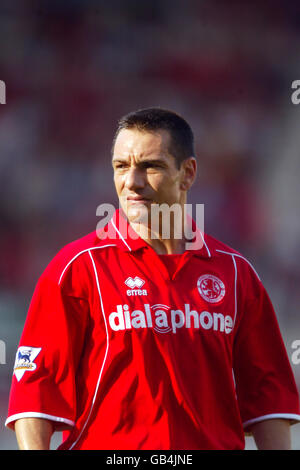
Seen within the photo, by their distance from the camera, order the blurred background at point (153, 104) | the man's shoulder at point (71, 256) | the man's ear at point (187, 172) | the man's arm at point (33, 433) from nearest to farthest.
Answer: the man's arm at point (33, 433), the man's shoulder at point (71, 256), the man's ear at point (187, 172), the blurred background at point (153, 104)

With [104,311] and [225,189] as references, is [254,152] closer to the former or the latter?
[225,189]

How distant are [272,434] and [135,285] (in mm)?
571

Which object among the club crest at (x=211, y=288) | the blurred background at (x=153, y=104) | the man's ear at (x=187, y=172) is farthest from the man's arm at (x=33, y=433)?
the blurred background at (x=153, y=104)

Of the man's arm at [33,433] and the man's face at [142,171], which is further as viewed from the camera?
the man's face at [142,171]

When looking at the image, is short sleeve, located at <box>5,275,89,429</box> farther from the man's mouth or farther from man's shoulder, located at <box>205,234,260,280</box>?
man's shoulder, located at <box>205,234,260,280</box>

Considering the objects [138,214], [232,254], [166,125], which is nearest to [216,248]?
[232,254]

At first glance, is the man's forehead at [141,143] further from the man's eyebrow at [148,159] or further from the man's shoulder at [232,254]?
the man's shoulder at [232,254]

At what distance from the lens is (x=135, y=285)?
1.87m

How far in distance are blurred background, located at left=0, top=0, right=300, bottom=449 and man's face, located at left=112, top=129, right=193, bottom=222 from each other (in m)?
3.39

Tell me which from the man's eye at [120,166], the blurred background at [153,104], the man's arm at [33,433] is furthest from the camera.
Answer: the blurred background at [153,104]

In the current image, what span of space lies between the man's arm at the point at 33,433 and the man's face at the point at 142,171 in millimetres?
608

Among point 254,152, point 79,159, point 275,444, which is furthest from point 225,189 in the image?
point 275,444

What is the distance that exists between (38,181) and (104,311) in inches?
146

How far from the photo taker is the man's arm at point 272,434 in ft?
6.34
